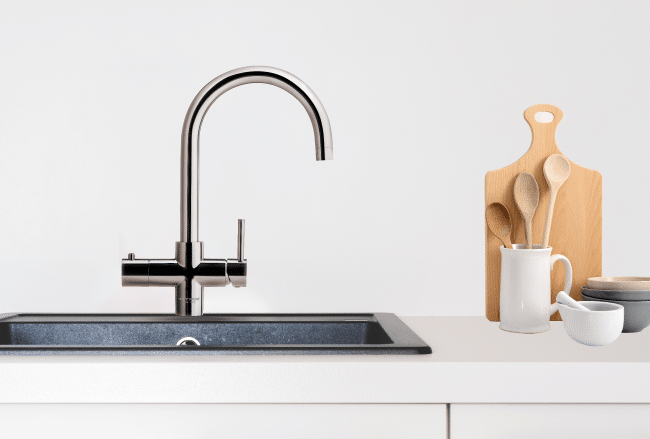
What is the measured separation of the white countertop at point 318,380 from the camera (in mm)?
723

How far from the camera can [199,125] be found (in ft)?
3.64

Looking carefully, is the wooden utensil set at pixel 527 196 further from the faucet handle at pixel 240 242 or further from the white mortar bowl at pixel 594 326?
the faucet handle at pixel 240 242

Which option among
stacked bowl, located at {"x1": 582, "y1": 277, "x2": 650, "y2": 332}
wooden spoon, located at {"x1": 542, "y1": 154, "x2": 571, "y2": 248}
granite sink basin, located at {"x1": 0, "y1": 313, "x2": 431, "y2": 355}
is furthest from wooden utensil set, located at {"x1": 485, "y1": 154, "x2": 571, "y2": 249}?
granite sink basin, located at {"x1": 0, "y1": 313, "x2": 431, "y2": 355}

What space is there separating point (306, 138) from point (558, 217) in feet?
2.02

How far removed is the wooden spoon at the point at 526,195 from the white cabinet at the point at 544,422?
42cm

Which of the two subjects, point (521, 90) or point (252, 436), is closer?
point (252, 436)

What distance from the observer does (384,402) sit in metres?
0.73

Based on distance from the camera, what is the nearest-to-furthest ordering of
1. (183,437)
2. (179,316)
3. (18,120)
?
1. (183,437)
2. (179,316)
3. (18,120)

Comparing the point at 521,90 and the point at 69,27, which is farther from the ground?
the point at 69,27

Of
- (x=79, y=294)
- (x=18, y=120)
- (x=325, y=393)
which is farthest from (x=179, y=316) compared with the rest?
(x=18, y=120)

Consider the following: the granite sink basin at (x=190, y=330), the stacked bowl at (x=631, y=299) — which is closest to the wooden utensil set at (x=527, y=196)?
the stacked bowl at (x=631, y=299)

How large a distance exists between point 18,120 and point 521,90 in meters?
1.26

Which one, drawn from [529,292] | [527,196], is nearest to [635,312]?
[529,292]

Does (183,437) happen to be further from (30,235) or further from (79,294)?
(30,235)
